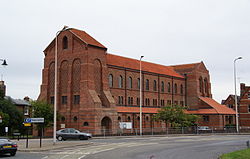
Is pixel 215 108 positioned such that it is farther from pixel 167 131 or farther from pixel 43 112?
pixel 43 112

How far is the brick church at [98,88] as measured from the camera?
176 ft

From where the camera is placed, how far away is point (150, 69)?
72625 mm

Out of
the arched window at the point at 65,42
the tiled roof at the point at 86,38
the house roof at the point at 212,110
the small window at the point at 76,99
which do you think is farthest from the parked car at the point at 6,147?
the house roof at the point at 212,110

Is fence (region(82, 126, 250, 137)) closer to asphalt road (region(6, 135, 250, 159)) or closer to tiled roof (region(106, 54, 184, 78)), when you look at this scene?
tiled roof (region(106, 54, 184, 78))

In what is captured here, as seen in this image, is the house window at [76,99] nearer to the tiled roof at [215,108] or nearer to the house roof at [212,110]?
the house roof at [212,110]

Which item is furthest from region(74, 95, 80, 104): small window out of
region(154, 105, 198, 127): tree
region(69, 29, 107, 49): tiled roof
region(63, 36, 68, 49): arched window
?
region(154, 105, 198, 127): tree

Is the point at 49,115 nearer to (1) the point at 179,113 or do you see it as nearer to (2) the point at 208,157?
(1) the point at 179,113

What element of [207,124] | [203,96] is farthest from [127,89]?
[203,96]

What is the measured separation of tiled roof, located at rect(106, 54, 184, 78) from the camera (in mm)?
64125

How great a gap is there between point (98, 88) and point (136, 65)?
14867mm

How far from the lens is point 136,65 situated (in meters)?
69.1

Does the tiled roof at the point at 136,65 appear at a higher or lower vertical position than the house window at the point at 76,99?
higher

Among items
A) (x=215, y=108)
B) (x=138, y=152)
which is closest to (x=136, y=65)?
(x=215, y=108)

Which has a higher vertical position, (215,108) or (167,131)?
(215,108)
